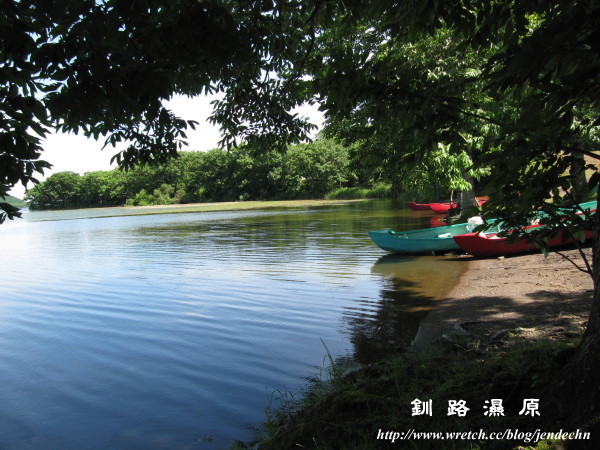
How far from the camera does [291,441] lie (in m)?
3.49

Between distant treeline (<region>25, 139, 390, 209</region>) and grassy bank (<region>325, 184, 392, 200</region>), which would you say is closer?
grassy bank (<region>325, 184, 392, 200</region>)

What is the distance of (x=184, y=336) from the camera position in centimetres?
763

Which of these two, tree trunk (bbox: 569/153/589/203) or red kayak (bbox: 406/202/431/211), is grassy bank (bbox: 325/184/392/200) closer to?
red kayak (bbox: 406/202/431/211)

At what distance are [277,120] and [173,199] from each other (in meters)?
94.5

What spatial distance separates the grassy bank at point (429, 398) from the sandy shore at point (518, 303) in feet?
3.71

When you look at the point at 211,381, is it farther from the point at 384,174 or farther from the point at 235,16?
the point at 384,174

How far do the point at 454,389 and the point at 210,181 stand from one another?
316ft

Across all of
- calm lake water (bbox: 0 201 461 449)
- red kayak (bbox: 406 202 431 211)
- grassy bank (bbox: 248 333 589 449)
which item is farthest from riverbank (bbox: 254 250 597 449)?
red kayak (bbox: 406 202 431 211)

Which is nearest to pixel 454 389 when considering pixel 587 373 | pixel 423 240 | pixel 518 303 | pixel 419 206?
pixel 587 373

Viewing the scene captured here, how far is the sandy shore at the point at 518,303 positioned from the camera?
5555 millimetres

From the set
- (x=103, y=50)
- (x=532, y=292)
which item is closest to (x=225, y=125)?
(x=103, y=50)

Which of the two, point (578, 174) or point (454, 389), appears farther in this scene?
point (454, 389)

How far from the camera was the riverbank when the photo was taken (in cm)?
293

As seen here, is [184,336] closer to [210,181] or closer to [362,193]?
[362,193]
